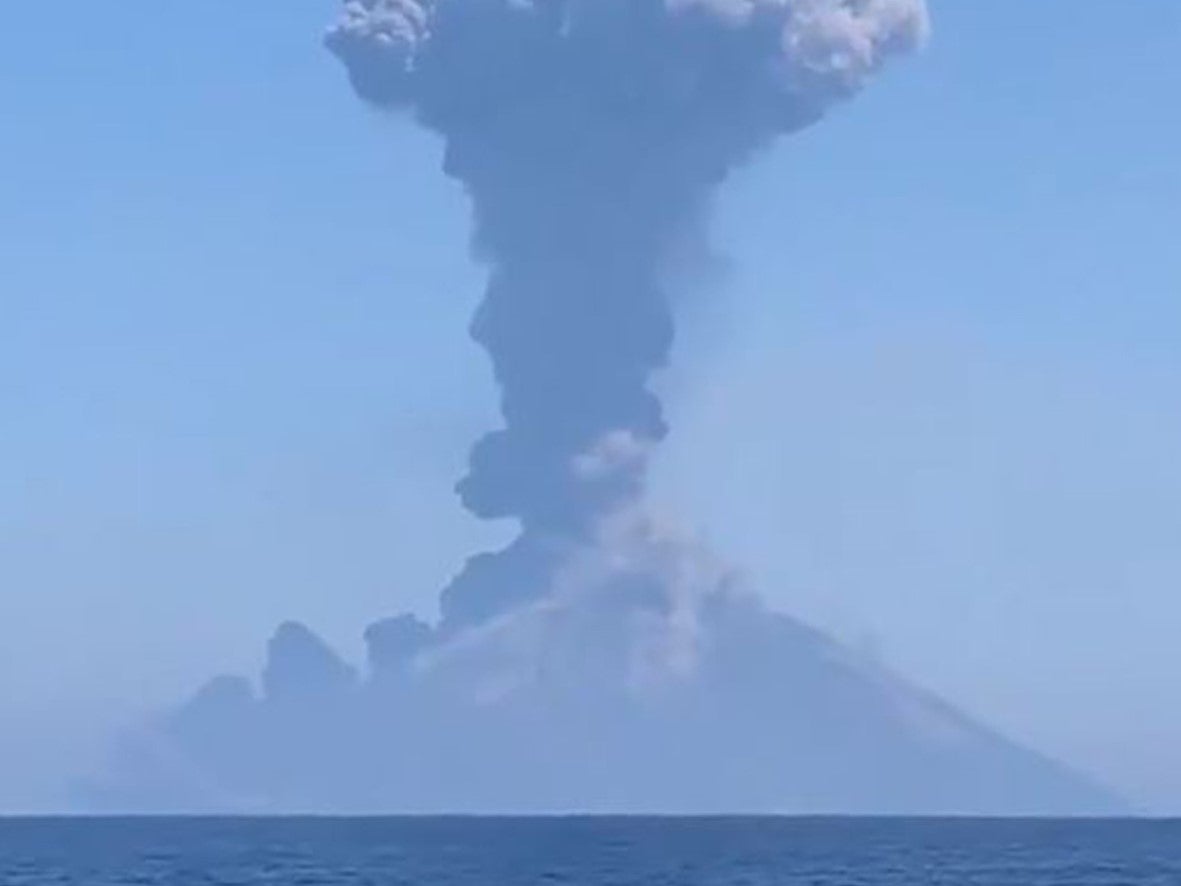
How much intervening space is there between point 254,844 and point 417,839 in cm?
2112

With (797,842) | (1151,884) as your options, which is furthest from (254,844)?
(1151,884)

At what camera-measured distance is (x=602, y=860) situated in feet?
464

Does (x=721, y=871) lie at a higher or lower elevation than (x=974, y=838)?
lower

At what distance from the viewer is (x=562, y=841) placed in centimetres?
18412

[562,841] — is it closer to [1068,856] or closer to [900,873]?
[1068,856]

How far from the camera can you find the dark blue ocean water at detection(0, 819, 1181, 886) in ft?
403

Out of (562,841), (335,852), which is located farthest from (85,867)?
(562,841)

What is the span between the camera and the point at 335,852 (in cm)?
16038

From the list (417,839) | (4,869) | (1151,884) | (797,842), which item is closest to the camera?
(1151,884)

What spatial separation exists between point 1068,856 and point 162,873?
53.8 m

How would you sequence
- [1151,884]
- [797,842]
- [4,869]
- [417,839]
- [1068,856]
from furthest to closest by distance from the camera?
[417,839]
[797,842]
[1068,856]
[4,869]
[1151,884]

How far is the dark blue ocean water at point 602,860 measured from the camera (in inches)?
4830

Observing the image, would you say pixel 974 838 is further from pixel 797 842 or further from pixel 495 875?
pixel 495 875

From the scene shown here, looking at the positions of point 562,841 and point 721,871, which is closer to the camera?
point 721,871
